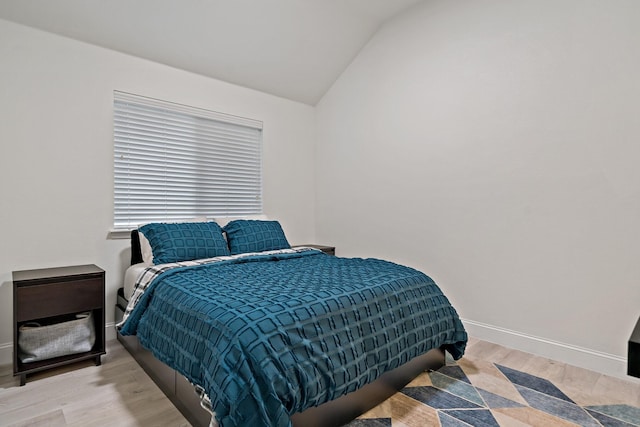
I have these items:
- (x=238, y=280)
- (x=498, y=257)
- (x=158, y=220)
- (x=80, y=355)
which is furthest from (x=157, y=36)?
(x=498, y=257)

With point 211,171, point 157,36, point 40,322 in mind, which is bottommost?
point 40,322

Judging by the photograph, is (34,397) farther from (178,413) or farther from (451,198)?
(451,198)

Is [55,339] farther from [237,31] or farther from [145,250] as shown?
[237,31]

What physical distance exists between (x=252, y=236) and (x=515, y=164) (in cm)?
226

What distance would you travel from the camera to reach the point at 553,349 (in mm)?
2631

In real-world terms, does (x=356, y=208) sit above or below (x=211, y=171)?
below

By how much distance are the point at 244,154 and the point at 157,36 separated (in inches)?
54.1

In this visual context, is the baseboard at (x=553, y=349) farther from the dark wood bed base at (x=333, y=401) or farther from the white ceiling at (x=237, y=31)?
the white ceiling at (x=237, y=31)

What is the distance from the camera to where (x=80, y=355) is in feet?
8.01

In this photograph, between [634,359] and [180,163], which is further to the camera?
[180,163]

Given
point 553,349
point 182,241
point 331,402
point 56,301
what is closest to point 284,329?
point 331,402

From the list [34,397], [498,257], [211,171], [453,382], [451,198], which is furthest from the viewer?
[211,171]

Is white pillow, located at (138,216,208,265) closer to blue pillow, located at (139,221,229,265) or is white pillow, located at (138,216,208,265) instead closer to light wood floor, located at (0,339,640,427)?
blue pillow, located at (139,221,229,265)

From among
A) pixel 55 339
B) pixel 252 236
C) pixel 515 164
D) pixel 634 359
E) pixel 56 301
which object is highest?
pixel 515 164
